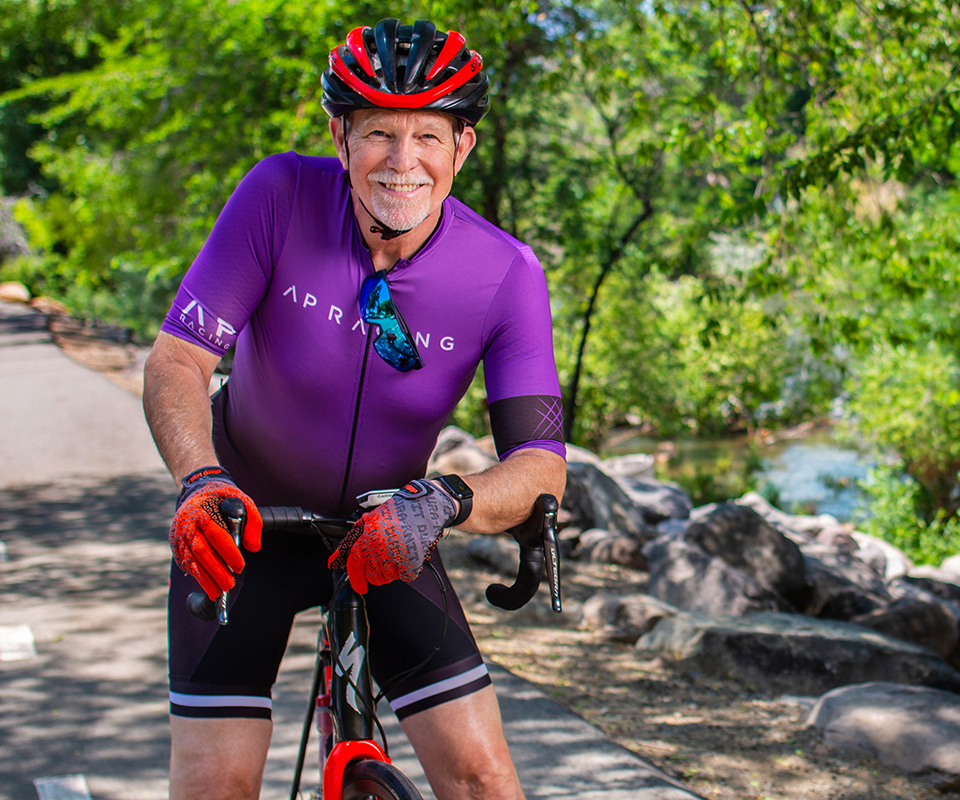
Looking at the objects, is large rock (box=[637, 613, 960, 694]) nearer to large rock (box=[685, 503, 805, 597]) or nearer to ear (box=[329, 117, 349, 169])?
large rock (box=[685, 503, 805, 597])

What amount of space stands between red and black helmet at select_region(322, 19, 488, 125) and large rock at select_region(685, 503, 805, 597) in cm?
665

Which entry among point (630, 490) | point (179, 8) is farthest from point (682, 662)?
point (179, 8)

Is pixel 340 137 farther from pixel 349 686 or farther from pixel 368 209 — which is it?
pixel 349 686

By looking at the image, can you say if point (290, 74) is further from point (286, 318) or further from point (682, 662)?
point (286, 318)

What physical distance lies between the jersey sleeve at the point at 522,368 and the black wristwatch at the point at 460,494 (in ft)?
0.95

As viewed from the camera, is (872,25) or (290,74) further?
(290,74)

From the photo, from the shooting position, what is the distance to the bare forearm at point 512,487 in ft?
6.44

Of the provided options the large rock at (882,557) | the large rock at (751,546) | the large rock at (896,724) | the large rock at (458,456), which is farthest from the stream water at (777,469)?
the large rock at (896,724)

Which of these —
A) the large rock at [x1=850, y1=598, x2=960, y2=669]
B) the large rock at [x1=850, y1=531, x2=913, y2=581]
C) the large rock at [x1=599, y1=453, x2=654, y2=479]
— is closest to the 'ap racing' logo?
the large rock at [x1=850, y1=598, x2=960, y2=669]

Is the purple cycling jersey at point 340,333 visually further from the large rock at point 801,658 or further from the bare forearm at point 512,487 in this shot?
the large rock at point 801,658

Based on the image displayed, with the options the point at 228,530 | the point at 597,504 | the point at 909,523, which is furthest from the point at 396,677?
the point at 909,523

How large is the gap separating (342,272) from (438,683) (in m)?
0.94

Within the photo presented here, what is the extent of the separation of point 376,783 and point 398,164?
1.28 meters

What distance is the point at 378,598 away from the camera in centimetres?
228
